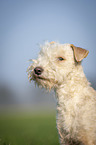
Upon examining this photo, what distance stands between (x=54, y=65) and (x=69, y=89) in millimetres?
736

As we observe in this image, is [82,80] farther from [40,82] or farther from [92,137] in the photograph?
[92,137]

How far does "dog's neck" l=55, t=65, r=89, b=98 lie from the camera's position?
4883mm

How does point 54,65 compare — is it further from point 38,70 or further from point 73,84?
point 73,84

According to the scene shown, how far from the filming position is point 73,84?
→ 493 cm

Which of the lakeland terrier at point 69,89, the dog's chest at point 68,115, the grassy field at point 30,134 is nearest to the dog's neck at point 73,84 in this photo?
the lakeland terrier at point 69,89

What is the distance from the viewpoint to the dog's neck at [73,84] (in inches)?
192

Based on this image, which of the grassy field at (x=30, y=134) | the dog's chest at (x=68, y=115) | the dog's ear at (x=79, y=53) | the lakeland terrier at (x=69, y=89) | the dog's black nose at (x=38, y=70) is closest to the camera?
the lakeland terrier at (x=69, y=89)

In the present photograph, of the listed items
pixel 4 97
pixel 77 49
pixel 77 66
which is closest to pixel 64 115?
pixel 77 66

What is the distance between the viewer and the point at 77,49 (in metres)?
5.23

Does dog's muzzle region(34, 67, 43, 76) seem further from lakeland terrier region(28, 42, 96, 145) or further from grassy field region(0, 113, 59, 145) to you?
grassy field region(0, 113, 59, 145)

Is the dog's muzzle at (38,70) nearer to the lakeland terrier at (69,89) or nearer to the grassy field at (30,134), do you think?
the lakeland terrier at (69,89)

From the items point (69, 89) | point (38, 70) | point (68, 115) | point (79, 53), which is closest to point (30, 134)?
point (68, 115)

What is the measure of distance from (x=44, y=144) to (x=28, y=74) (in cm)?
370

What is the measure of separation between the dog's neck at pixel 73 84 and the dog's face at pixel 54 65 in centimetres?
9
